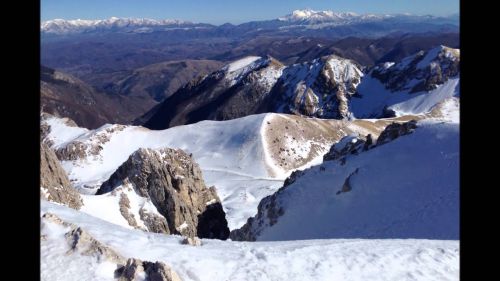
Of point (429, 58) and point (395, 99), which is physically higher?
point (429, 58)

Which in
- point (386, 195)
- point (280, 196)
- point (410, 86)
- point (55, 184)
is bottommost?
point (280, 196)

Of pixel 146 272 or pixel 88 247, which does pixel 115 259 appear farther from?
pixel 146 272

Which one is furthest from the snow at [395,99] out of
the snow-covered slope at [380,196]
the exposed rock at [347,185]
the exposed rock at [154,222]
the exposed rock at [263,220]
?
the exposed rock at [154,222]

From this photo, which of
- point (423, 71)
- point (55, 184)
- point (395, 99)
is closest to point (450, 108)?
point (395, 99)

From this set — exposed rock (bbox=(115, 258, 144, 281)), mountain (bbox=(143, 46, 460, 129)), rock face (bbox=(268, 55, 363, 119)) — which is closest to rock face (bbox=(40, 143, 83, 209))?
A: exposed rock (bbox=(115, 258, 144, 281))

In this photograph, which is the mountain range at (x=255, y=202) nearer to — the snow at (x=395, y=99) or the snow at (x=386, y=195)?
the snow at (x=386, y=195)

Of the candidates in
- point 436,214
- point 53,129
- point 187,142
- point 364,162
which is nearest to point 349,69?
point 187,142
